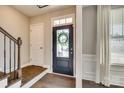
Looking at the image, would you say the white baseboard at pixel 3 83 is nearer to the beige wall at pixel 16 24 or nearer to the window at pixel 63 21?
the beige wall at pixel 16 24

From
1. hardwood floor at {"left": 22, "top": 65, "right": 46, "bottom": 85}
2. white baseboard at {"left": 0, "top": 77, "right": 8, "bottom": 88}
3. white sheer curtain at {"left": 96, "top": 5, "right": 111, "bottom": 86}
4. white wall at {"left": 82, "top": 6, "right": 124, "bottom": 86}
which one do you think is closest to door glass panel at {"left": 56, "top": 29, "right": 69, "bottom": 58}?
white wall at {"left": 82, "top": 6, "right": 124, "bottom": 86}

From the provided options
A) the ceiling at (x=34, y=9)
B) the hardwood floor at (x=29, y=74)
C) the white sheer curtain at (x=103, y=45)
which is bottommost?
the hardwood floor at (x=29, y=74)

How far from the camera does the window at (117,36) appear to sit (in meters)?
3.00

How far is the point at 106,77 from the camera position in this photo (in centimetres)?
293

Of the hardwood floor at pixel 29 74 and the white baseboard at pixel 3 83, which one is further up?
the white baseboard at pixel 3 83

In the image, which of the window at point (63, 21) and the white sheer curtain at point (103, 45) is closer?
the white sheer curtain at point (103, 45)

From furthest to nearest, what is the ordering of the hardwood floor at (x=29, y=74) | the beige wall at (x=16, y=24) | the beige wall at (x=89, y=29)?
the beige wall at (x=16, y=24)
the beige wall at (x=89, y=29)
the hardwood floor at (x=29, y=74)

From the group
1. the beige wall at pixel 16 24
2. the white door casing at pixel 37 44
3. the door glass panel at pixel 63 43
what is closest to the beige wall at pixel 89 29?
the door glass panel at pixel 63 43

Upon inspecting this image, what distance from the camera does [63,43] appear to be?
403 centimetres

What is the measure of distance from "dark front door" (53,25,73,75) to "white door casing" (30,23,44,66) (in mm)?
674

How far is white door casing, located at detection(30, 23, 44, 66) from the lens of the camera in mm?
4551

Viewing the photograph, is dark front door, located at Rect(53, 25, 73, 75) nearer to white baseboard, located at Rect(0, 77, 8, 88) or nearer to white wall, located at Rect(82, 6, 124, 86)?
white wall, located at Rect(82, 6, 124, 86)
